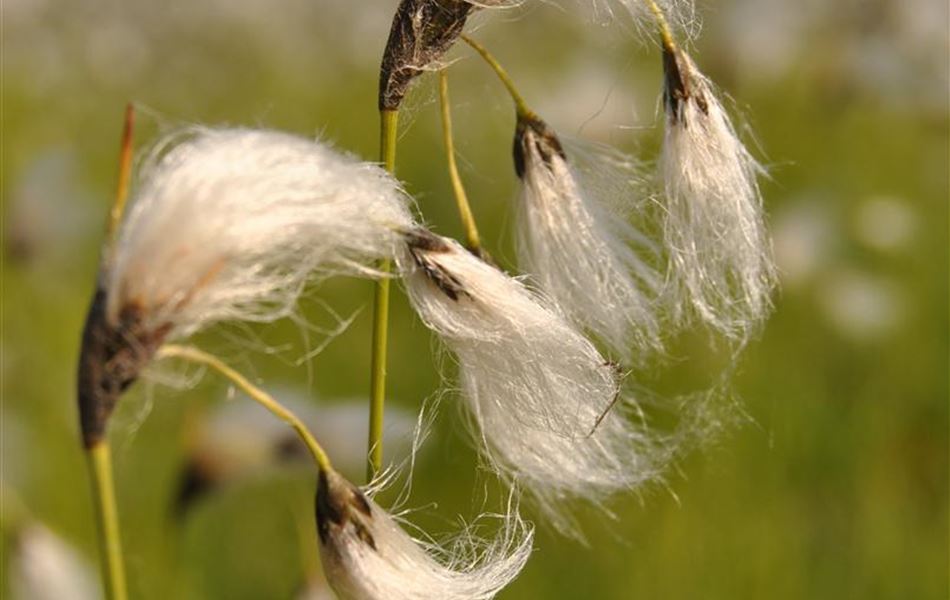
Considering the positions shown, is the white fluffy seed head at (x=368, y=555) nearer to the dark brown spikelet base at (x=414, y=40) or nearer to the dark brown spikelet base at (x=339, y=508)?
the dark brown spikelet base at (x=339, y=508)

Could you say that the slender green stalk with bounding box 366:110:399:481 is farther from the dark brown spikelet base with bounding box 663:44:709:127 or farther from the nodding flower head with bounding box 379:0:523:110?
the dark brown spikelet base with bounding box 663:44:709:127

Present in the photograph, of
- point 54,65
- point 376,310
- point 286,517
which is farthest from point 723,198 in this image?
point 54,65

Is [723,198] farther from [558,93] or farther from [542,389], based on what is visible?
[558,93]

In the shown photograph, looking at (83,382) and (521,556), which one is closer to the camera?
(83,382)

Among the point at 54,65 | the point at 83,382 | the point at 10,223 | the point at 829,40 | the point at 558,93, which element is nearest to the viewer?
the point at 83,382

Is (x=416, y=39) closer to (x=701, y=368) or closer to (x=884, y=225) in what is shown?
(x=701, y=368)

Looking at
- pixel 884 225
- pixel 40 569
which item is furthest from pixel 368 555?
pixel 884 225
